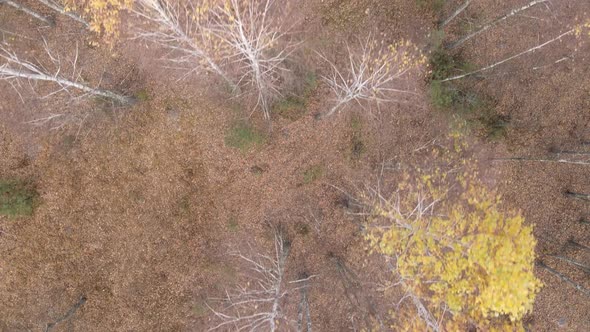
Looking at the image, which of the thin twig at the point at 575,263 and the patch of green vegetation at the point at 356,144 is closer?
the patch of green vegetation at the point at 356,144

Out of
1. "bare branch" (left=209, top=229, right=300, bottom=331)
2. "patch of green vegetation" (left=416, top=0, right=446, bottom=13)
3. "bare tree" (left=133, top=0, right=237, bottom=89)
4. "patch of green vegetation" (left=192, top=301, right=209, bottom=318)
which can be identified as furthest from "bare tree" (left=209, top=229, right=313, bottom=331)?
"patch of green vegetation" (left=416, top=0, right=446, bottom=13)

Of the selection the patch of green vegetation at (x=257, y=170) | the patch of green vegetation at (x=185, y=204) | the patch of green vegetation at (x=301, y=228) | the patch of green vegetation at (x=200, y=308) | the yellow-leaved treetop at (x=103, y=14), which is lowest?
the patch of green vegetation at (x=200, y=308)

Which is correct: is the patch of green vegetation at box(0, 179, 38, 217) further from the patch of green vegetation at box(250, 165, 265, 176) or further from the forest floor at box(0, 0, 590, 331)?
the patch of green vegetation at box(250, 165, 265, 176)

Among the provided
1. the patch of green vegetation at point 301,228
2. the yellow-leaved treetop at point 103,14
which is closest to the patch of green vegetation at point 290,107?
the patch of green vegetation at point 301,228

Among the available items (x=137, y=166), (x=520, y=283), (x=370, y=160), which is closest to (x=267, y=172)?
(x=370, y=160)

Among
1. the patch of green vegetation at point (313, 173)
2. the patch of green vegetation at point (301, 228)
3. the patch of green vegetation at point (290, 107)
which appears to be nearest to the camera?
the patch of green vegetation at point (290, 107)

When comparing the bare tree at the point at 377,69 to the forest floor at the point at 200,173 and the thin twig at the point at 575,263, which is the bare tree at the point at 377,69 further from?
the thin twig at the point at 575,263
